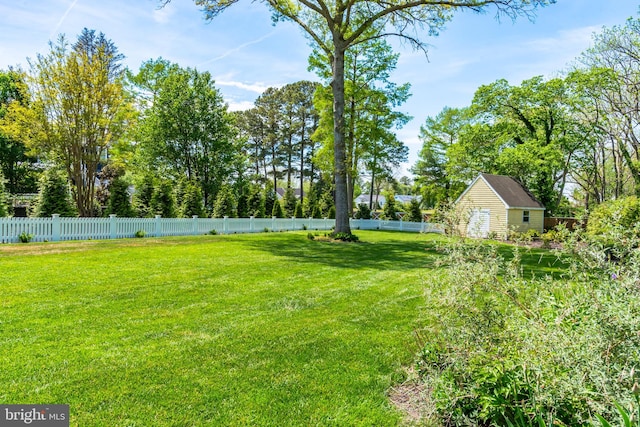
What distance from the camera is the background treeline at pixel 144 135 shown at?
13266 mm

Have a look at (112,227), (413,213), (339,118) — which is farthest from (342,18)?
(413,213)

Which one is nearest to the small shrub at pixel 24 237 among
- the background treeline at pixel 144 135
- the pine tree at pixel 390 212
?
the background treeline at pixel 144 135

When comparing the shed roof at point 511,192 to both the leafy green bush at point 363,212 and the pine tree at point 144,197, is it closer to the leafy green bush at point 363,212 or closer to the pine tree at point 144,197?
the leafy green bush at point 363,212

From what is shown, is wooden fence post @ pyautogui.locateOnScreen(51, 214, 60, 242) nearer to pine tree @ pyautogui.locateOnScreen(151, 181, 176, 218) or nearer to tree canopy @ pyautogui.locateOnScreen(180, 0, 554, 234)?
pine tree @ pyautogui.locateOnScreen(151, 181, 176, 218)

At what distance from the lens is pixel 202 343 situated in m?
3.33

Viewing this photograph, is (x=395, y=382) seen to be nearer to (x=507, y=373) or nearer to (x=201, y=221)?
(x=507, y=373)

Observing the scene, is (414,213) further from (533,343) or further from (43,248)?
(533,343)

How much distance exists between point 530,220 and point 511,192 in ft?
6.90

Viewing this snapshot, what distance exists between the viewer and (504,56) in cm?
1636

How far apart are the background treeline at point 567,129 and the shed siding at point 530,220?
2204mm

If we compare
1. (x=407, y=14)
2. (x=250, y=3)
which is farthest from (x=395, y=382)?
(x=407, y=14)

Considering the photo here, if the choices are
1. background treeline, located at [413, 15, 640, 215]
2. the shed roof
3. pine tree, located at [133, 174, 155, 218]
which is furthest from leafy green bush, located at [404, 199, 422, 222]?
pine tree, located at [133, 174, 155, 218]

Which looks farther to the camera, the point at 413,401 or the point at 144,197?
the point at 144,197

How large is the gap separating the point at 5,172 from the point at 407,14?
28529mm
